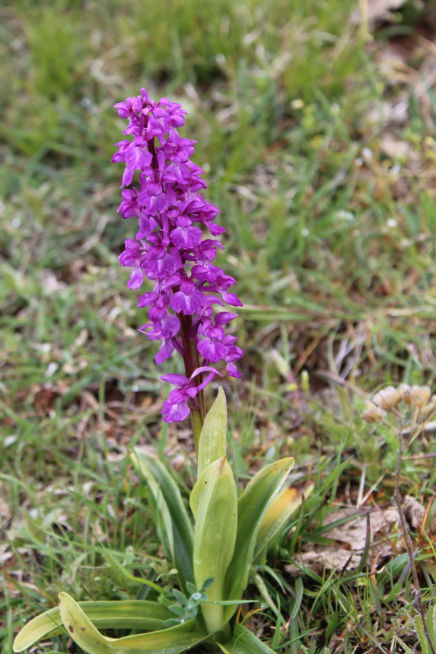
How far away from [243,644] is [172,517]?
1.51 ft

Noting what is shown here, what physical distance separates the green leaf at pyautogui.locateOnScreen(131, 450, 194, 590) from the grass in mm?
66

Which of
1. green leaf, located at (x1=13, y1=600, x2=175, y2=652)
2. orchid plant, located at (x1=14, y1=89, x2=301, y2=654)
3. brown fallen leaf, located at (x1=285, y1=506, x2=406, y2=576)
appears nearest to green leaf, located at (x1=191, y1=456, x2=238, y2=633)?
orchid plant, located at (x1=14, y1=89, x2=301, y2=654)

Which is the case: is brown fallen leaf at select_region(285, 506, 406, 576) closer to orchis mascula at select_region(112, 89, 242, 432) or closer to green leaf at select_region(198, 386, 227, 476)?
green leaf at select_region(198, 386, 227, 476)

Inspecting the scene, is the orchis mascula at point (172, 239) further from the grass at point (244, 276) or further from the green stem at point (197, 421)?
the grass at point (244, 276)

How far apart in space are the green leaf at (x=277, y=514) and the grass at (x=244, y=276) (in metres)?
0.09

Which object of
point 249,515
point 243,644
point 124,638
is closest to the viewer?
point 124,638

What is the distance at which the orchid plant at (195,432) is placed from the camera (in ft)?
5.36

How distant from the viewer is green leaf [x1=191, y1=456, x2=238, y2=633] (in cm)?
175

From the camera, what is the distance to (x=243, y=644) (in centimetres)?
191

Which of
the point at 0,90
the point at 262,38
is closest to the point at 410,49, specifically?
the point at 262,38

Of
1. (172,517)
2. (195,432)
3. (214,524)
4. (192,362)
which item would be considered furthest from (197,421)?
(172,517)

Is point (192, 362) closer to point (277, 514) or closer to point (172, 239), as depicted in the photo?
point (172, 239)

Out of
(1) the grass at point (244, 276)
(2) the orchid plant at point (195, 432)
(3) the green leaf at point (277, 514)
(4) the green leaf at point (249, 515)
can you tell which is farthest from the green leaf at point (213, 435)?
(1) the grass at point (244, 276)

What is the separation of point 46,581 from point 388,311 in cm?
195
